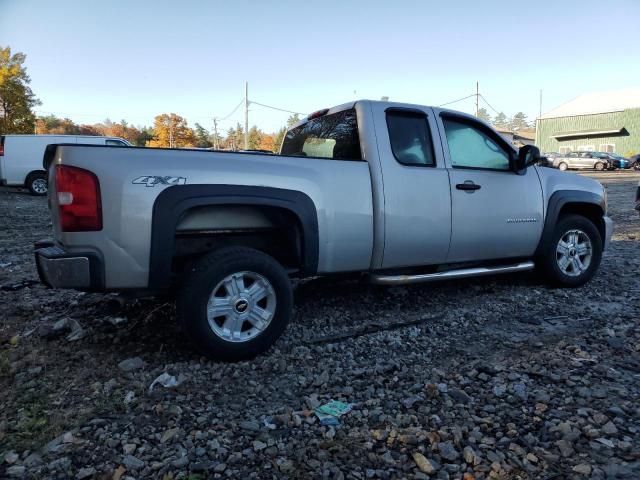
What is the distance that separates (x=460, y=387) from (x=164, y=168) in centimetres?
234

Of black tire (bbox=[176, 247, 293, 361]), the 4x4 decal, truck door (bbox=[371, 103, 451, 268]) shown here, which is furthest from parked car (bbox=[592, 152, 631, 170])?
the 4x4 decal

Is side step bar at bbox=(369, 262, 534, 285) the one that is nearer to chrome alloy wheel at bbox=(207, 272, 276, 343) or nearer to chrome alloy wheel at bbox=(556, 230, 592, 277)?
chrome alloy wheel at bbox=(556, 230, 592, 277)

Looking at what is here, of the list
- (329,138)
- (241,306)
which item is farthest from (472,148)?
(241,306)

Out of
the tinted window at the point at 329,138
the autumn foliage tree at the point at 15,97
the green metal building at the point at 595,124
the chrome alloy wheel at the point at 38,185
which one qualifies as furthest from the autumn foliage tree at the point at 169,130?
the tinted window at the point at 329,138

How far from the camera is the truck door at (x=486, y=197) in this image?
13.9 feet

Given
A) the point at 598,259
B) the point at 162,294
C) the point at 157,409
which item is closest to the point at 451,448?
the point at 157,409

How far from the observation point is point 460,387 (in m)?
2.90

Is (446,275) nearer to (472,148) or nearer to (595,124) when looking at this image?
(472,148)

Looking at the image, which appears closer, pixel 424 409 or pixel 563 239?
pixel 424 409

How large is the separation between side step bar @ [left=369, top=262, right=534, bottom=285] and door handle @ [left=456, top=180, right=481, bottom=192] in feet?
2.50

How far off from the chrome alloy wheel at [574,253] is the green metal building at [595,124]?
1794 inches

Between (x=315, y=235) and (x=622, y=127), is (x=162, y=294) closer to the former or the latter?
(x=315, y=235)

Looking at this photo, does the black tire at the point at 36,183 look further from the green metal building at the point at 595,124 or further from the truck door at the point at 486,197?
the green metal building at the point at 595,124

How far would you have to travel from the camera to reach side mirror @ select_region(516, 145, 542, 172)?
4543 mm
